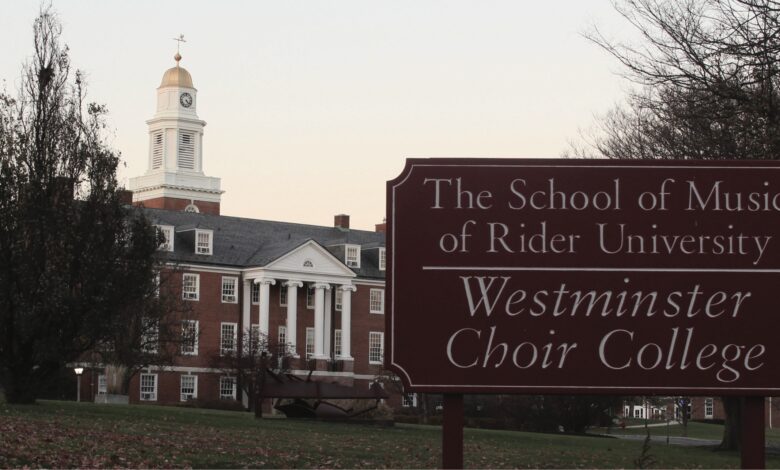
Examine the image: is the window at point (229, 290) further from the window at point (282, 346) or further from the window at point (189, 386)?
the window at point (189, 386)

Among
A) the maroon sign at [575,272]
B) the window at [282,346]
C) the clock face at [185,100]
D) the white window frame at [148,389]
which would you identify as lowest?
the white window frame at [148,389]

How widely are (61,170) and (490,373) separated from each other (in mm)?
25761

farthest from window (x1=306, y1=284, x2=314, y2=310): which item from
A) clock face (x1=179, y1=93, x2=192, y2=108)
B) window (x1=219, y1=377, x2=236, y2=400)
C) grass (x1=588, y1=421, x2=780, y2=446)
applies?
clock face (x1=179, y1=93, x2=192, y2=108)

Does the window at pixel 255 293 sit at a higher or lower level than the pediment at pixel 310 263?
lower

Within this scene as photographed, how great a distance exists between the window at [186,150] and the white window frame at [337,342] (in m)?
36.4

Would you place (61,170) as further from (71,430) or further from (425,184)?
(425,184)

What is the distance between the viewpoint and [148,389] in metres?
79.2

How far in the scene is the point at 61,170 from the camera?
34469mm

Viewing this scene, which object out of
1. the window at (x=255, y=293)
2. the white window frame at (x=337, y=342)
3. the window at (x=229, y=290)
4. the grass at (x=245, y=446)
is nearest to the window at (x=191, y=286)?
the window at (x=229, y=290)

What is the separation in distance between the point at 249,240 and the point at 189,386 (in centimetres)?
1170

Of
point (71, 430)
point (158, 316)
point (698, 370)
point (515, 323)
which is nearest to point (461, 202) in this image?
point (515, 323)

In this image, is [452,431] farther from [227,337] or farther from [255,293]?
[255,293]

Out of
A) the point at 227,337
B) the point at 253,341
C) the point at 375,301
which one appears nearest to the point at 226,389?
the point at 227,337

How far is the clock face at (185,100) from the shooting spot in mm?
120750
